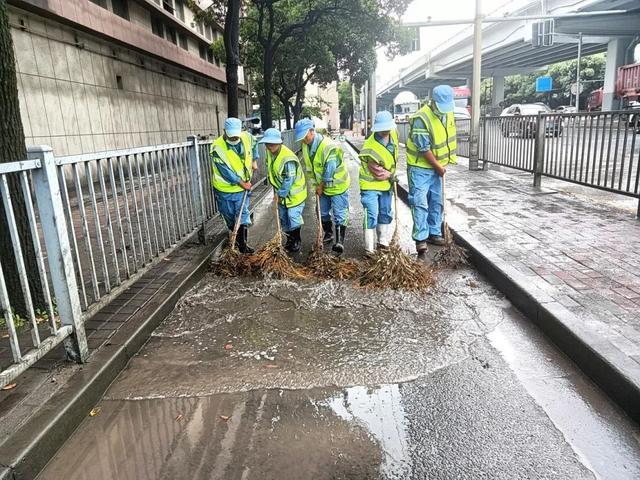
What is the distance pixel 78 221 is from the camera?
3.75 m

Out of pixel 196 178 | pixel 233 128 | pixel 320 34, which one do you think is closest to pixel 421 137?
pixel 233 128

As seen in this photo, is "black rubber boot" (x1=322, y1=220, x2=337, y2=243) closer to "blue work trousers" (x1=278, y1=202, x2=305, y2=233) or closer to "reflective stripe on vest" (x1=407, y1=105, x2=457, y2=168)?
"blue work trousers" (x1=278, y1=202, x2=305, y2=233)

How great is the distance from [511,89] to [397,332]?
7405 cm

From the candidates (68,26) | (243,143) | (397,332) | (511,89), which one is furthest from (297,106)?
(511,89)

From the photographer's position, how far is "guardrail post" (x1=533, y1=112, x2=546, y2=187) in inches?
352

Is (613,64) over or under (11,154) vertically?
over

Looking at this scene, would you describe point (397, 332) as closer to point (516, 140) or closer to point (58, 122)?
point (516, 140)

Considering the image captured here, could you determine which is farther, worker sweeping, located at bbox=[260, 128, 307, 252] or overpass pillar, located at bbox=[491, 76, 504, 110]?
overpass pillar, located at bbox=[491, 76, 504, 110]

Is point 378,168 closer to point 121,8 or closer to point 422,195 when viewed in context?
point 422,195

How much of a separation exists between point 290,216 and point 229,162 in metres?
0.95

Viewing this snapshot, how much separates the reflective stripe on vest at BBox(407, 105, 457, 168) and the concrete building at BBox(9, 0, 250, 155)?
810cm

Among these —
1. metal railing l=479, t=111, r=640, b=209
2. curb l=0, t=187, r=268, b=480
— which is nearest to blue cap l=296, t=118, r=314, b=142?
curb l=0, t=187, r=268, b=480

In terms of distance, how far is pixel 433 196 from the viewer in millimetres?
6039

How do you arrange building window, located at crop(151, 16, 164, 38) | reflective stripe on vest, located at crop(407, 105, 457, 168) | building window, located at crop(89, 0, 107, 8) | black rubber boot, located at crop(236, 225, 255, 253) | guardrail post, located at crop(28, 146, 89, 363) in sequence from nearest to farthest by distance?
guardrail post, located at crop(28, 146, 89, 363)
reflective stripe on vest, located at crop(407, 105, 457, 168)
black rubber boot, located at crop(236, 225, 255, 253)
building window, located at crop(89, 0, 107, 8)
building window, located at crop(151, 16, 164, 38)
